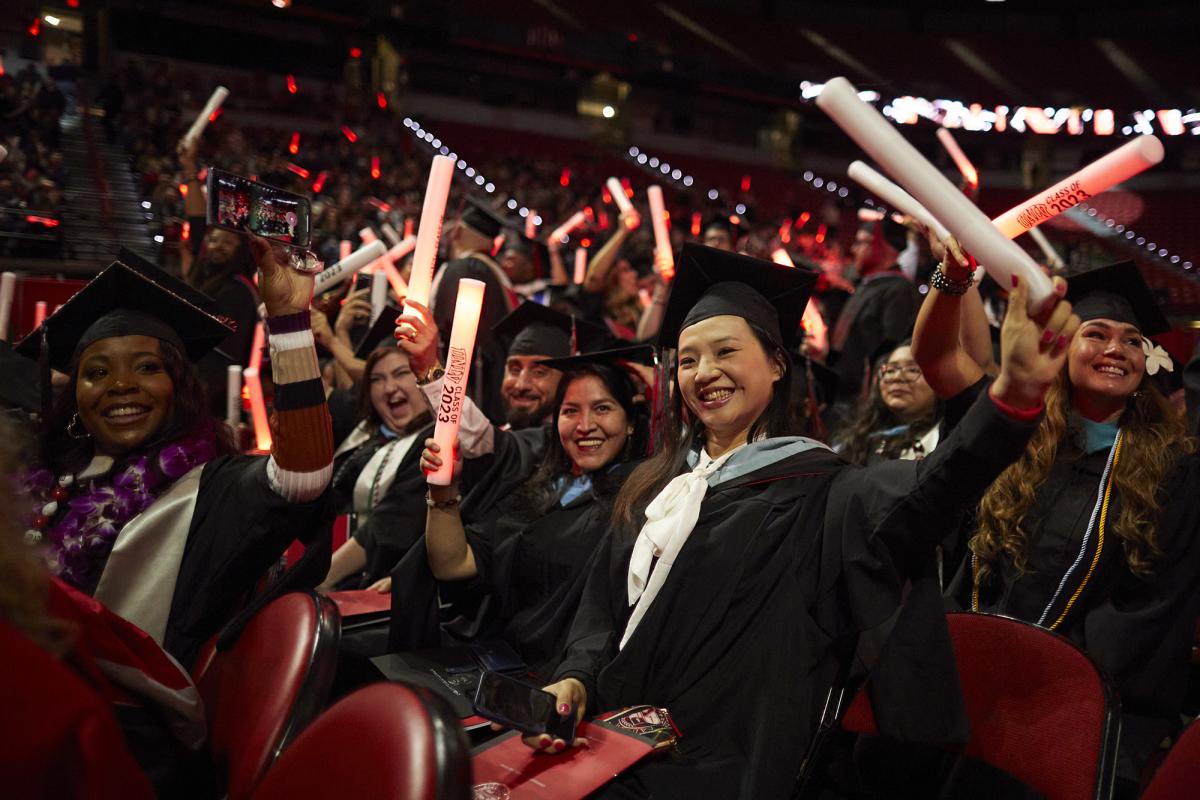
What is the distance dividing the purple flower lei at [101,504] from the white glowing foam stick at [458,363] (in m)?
0.61

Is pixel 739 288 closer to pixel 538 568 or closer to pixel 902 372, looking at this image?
pixel 538 568

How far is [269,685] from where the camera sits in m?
1.68

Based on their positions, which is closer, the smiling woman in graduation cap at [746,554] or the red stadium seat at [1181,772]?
the red stadium seat at [1181,772]

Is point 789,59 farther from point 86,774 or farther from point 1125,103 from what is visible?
point 86,774

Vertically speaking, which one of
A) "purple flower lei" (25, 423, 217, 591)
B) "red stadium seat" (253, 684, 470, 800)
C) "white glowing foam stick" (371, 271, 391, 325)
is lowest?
"red stadium seat" (253, 684, 470, 800)

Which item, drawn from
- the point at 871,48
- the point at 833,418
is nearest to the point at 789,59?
the point at 871,48

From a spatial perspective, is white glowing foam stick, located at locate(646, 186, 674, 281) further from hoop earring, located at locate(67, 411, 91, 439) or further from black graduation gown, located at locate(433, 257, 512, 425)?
hoop earring, located at locate(67, 411, 91, 439)

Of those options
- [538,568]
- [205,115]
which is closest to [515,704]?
[538,568]

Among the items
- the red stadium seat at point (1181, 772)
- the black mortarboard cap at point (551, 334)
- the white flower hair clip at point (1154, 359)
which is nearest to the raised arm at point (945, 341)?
the red stadium seat at point (1181, 772)

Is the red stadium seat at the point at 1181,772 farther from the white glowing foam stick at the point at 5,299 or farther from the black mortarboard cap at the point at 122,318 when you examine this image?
the white glowing foam stick at the point at 5,299

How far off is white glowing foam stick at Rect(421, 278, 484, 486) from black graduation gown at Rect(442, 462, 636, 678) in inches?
27.4

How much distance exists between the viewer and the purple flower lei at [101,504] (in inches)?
87.3

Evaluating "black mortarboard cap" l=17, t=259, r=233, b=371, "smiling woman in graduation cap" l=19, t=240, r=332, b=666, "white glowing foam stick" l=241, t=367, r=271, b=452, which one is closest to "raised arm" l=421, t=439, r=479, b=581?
"smiling woman in graduation cap" l=19, t=240, r=332, b=666

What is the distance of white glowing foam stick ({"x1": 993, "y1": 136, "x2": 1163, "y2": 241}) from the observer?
56.7 inches
